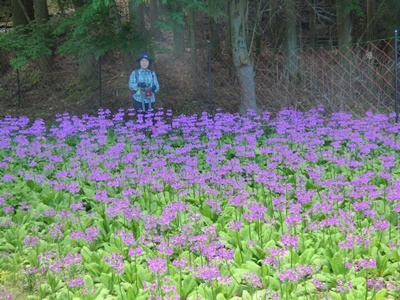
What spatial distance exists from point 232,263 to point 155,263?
3.34 feet

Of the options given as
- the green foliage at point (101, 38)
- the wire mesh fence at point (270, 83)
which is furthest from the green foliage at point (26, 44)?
the wire mesh fence at point (270, 83)

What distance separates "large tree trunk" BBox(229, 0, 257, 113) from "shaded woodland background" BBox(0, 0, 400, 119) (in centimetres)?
2

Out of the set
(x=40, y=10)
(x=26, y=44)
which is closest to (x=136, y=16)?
(x=26, y=44)

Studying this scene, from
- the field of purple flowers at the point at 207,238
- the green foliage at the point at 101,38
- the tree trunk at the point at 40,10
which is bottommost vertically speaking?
the field of purple flowers at the point at 207,238

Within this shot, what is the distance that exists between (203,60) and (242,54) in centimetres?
379

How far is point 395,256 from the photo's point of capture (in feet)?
13.1

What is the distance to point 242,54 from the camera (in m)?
11.1

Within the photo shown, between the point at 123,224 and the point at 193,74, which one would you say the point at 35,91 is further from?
the point at 123,224

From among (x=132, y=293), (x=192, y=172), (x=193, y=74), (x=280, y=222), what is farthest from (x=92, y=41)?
(x=132, y=293)

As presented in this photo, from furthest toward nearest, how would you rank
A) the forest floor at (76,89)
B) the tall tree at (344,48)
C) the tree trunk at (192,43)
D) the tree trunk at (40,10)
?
the tree trunk at (40,10) → the tree trunk at (192,43) → the forest floor at (76,89) → the tall tree at (344,48)

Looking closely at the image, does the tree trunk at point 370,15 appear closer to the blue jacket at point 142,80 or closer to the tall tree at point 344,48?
the tall tree at point 344,48

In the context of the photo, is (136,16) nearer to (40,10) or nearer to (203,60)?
(203,60)

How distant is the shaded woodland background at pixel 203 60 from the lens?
442 inches

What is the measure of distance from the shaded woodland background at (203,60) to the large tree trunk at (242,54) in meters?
0.02
